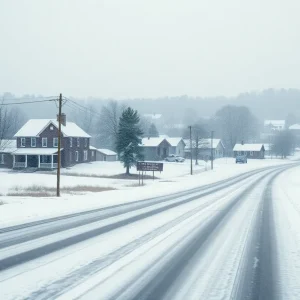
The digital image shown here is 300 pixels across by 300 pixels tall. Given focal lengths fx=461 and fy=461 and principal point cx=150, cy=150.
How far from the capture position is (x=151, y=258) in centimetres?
1060

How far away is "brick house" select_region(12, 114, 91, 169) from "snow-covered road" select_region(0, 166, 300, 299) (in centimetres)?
5985

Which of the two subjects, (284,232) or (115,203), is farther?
(115,203)

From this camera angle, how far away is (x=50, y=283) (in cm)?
836

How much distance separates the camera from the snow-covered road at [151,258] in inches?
319

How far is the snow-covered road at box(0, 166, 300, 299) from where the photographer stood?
8094 mm

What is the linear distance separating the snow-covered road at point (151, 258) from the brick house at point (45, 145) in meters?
59.8

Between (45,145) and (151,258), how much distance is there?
70787mm

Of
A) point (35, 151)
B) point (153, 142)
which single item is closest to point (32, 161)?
point (35, 151)

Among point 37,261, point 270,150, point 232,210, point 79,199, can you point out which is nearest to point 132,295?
point 37,261

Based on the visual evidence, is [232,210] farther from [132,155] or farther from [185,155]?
[185,155]

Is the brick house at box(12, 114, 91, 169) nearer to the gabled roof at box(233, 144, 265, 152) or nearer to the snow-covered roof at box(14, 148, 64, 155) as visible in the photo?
the snow-covered roof at box(14, 148, 64, 155)

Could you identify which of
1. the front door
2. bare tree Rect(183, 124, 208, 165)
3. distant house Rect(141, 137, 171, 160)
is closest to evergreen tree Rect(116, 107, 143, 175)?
the front door

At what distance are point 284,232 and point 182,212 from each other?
6.08 m

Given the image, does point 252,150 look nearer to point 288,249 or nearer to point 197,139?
point 197,139
